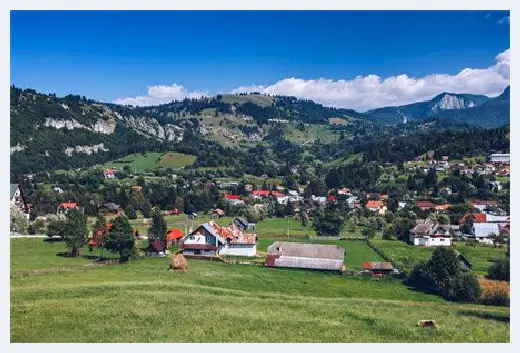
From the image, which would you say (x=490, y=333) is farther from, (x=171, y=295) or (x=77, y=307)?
(x=77, y=307)

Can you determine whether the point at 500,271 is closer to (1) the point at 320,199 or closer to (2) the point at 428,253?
(2) the point at 428,253

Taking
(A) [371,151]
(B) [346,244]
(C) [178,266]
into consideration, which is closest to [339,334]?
(C) [178,266]

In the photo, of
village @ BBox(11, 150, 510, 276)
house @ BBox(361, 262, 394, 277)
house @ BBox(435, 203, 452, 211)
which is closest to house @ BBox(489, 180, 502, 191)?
village @ BBox(11, 150, 510, 276)

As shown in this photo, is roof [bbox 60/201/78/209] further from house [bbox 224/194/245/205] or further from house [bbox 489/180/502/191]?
house [bbox 489/180/502/191]

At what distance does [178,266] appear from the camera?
3000cm

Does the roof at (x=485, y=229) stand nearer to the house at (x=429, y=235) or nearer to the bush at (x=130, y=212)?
the house at (x=429, y=235)

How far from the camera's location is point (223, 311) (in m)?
21.4

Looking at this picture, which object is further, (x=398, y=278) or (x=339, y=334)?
(x=398, y=278)

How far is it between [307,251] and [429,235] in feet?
57.6

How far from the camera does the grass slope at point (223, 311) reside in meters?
18.7

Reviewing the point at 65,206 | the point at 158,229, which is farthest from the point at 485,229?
the point at 65,206

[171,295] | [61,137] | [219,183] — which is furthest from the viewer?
[61,137]

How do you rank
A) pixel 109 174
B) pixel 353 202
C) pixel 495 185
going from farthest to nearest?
pixel 109 174 < pixel 353 202 < pixel 495 185

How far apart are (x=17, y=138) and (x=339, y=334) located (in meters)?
125
